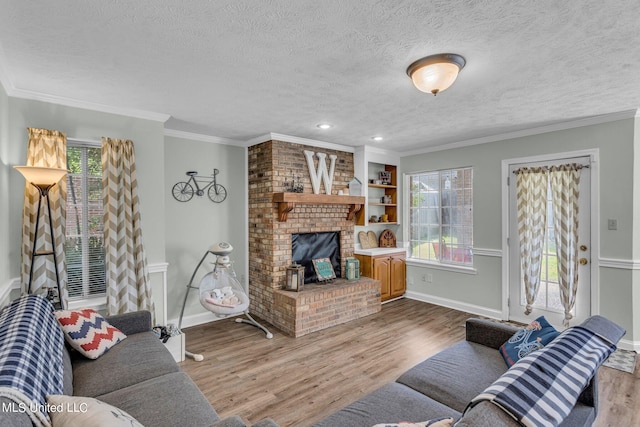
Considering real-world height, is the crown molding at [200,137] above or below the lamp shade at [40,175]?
above

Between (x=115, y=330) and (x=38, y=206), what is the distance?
1270mm

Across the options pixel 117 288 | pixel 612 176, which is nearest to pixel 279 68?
pixel 117 288

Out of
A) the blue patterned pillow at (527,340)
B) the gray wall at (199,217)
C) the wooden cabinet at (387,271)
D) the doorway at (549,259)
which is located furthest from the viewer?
the wooden cabinet at (387,271)

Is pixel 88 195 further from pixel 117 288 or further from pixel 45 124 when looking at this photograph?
pixel 117 288

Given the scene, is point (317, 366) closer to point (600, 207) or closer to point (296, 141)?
point (296, 141)

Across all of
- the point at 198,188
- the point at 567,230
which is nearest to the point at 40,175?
the point at 198,188

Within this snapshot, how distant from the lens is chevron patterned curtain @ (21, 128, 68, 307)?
266cm

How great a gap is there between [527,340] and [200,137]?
4099 millimetres

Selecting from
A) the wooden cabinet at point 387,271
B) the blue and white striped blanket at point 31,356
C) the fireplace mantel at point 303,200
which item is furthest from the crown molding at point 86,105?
the wooden cabinet at point 387,271

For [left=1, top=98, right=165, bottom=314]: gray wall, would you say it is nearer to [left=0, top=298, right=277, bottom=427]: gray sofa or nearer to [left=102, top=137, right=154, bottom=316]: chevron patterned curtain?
[left=102, top=137, right=154, bottom=316]: chevron patterned curtain

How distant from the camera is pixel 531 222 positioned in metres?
4.05

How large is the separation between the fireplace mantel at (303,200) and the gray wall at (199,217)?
0.82m

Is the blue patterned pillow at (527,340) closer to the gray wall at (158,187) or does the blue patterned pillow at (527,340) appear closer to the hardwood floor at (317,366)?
the hardwood floor at (317,366)

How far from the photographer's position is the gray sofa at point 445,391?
4.97 feet
